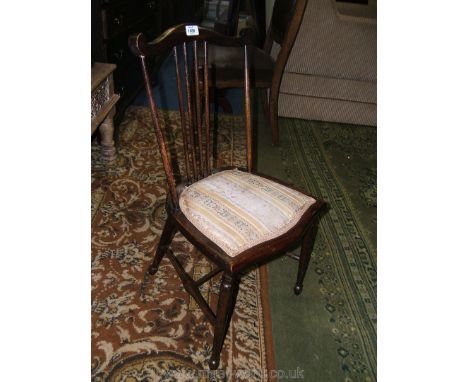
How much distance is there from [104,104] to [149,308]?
54.2 inches

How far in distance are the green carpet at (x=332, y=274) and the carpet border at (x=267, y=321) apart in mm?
21

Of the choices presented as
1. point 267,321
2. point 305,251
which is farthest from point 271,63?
point 267,321

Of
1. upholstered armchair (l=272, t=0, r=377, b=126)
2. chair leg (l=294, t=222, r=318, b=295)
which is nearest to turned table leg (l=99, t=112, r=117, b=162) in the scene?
upholstered armchair (l=272, t=0, r=377, b=126)

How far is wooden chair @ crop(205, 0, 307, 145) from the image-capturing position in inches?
114

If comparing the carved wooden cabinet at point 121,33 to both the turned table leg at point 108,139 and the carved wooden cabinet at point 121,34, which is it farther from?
the turned table leg at point 108,139

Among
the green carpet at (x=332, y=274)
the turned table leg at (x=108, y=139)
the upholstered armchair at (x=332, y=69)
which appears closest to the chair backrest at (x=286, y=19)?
the upholstered armchair at (x=332, y=69)

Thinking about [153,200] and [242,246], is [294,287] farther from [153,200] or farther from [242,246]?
[153,200]

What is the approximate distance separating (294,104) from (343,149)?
2.15 feet

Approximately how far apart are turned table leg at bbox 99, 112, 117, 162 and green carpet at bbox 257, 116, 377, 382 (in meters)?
1.09

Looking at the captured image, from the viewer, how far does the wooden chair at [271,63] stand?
2.89 meters

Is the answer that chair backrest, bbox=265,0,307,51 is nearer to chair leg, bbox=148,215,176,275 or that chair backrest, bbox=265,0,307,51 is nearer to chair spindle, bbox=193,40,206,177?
chair spindle, bbox=193,40,206,177

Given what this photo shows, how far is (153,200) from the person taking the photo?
8.46 feet

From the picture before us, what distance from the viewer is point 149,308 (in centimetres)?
185

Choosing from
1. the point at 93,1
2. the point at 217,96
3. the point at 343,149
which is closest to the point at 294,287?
the point at 343,149
